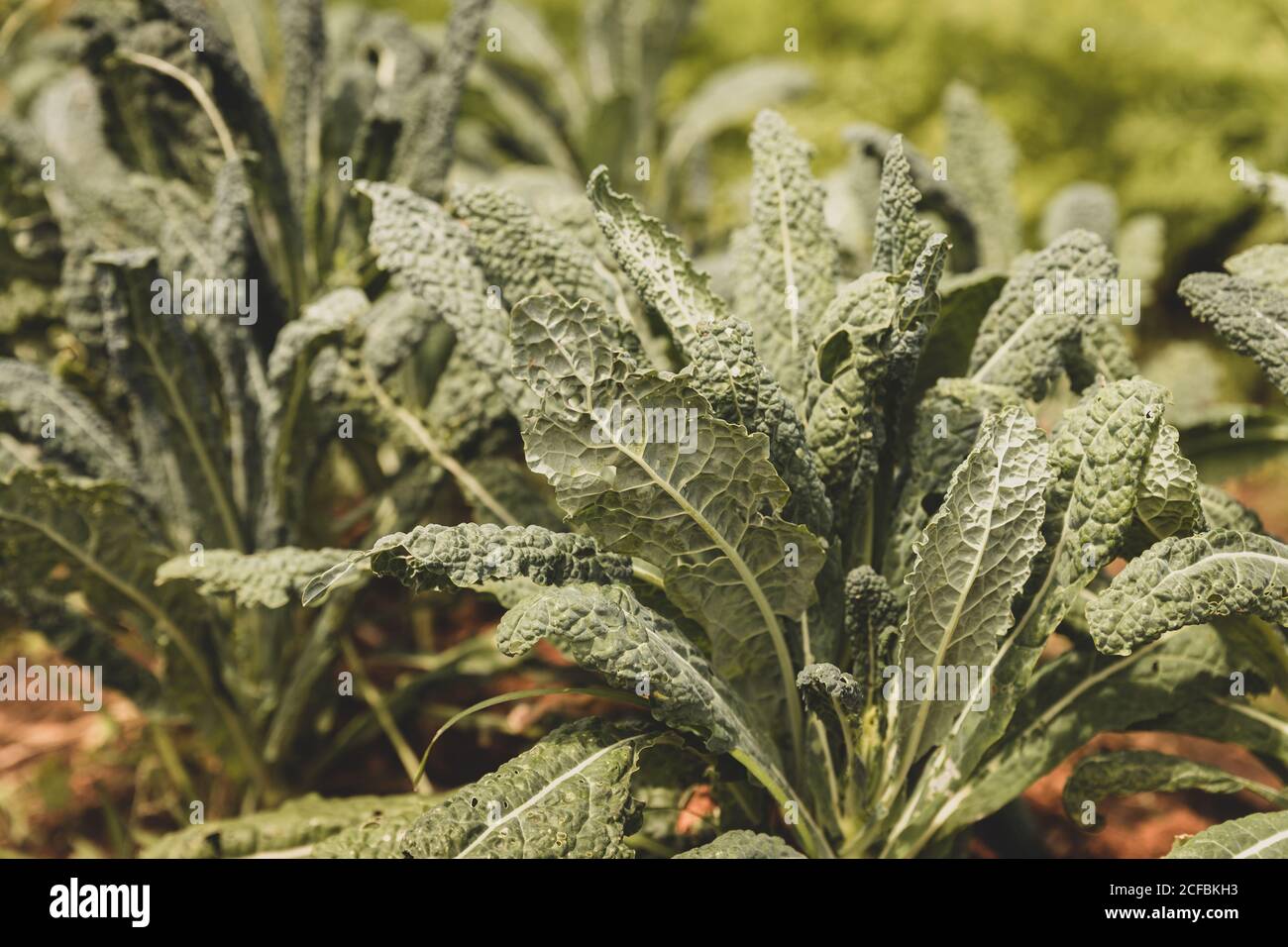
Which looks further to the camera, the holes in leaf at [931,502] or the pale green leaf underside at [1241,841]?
the holes in leaf at [931,502]

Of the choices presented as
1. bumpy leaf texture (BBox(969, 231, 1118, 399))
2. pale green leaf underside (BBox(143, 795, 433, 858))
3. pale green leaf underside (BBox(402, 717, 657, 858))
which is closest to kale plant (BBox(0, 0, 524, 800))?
pale green leaf underside (BBox(143, 795, 433, 858))

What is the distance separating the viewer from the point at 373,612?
6.36 feet

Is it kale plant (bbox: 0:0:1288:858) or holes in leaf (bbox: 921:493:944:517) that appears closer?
kale plant (bbox: 0:0:1288:858)

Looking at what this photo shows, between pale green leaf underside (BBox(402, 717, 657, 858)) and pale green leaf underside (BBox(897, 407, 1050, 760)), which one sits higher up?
pale green leaf underside (BBox(897, 407, 1050, 760))

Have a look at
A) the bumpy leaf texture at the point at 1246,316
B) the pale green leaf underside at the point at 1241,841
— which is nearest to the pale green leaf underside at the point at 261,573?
the pale green leaf underside at the point at 1241,841
